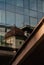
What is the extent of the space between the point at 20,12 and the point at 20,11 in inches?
5.2

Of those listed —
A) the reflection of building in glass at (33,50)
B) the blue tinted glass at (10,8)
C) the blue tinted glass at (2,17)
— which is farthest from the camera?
the blue tinted glass at (10,8)

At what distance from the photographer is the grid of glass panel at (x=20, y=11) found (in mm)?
26734

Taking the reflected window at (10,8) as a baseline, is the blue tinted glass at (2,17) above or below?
below

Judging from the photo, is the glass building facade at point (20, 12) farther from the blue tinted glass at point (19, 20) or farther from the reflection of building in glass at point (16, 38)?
the reflection of building in glass at point (16, 38)

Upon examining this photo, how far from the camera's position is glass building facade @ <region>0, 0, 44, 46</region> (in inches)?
1051

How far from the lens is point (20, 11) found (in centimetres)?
2830

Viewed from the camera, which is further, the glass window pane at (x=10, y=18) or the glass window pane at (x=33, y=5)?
the glass window pane at (x=33, y=5)

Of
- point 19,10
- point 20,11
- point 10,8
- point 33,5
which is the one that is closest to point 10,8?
point 10,8

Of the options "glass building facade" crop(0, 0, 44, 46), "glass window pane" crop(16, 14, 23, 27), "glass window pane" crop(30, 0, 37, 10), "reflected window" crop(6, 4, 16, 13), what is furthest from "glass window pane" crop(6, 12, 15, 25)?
"glass window pane" crop(30, 0, 37, 10)

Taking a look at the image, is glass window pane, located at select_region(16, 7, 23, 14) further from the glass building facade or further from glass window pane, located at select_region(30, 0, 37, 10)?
glass window pane, located at select_region(30, 0, 37, 10)

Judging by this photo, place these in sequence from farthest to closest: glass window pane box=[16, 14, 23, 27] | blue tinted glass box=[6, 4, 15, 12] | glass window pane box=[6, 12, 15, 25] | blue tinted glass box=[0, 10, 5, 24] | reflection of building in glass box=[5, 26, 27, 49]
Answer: glass window pane box=[16, 14, 23, 27]
blue tinted glass box=[6, 4, 15, 12]
glass window pane box=[6, 12, 15, 25]
blue tinted glass box=[0, 10, 5, 24]
reflection of building in glass box=[5, 26, 27, 49]

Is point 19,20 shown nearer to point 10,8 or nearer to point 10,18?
point 10,18

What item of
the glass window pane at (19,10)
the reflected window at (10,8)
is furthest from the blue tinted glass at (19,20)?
the reflected window at (10,8)

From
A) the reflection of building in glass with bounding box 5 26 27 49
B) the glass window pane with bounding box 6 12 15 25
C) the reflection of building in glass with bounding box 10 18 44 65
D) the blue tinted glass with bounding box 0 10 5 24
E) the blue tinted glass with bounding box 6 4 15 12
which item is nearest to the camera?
the reflection of building in glass with bounding box 10 18 44 65
